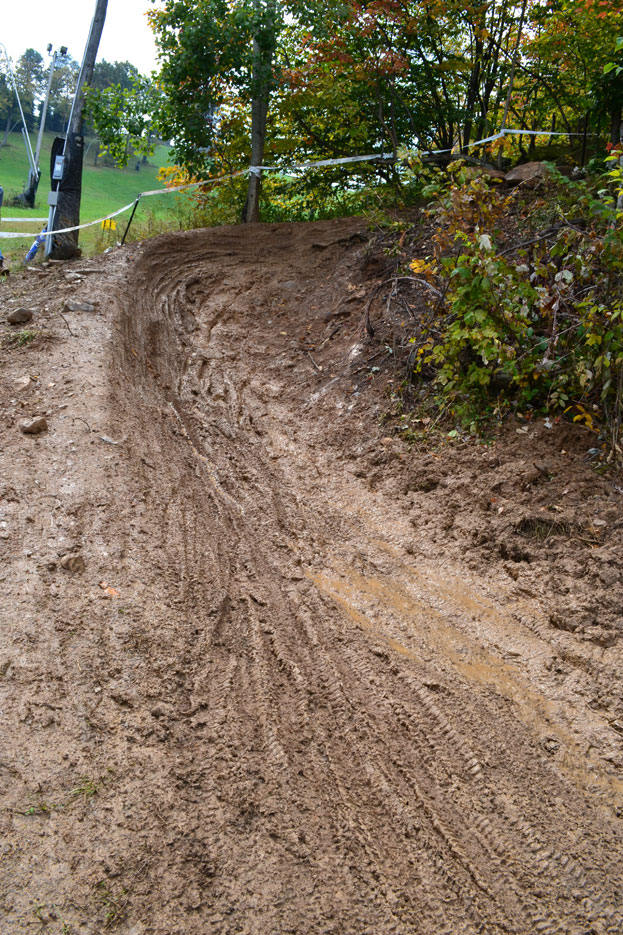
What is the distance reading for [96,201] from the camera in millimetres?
26531

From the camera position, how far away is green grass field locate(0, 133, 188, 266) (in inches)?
469

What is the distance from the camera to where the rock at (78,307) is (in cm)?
730

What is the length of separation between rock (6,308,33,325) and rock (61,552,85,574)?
440 cm

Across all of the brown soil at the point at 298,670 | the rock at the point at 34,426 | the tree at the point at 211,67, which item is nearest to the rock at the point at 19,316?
the brown soil at the point at 298,670

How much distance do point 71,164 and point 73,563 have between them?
28.8 feet

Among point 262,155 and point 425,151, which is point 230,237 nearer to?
point 262,155

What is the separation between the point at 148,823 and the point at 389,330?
5346mm

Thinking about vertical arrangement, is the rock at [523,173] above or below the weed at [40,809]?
above

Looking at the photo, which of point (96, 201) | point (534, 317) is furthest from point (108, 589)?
point (96, 201)

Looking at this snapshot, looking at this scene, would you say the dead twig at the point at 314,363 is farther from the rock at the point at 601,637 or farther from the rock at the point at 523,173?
the rock at the point at 601,637

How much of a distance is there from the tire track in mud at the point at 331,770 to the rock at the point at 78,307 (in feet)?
12.1

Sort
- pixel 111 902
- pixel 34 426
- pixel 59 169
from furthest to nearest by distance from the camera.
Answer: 1. pixel 59 169
2. pixel 34 426
3. pixel 111 902

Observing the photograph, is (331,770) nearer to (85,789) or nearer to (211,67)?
(85,789)

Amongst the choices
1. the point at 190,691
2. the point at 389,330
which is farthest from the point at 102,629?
the point at 389,330
